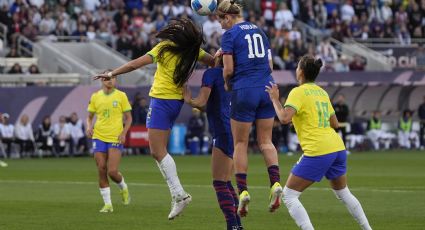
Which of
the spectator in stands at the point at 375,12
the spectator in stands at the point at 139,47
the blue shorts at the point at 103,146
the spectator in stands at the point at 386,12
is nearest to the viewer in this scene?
the blue shorts at the point at 103,146

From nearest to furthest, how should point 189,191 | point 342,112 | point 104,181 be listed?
point 104,181, point 189,191, point 342,112

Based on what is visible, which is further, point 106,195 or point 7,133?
point 7,133

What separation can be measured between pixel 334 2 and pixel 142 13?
1040cm

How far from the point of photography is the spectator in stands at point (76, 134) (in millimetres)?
41344

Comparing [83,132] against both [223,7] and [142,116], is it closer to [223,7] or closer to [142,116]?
[142,116]

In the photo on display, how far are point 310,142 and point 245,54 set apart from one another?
5.91ft

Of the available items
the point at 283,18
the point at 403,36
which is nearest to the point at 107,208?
the point at 283,18

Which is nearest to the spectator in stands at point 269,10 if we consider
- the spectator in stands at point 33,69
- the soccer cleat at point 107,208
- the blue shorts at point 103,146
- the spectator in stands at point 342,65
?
the spectator in stands at point 342,65

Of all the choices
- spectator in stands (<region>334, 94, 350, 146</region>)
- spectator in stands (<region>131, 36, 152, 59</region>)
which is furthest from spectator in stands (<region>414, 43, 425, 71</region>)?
spectator in stands (<region>131, 36, 152, 59</region>)

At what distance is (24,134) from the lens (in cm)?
4084

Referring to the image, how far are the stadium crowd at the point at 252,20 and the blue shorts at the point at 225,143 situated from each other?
29.2 metres

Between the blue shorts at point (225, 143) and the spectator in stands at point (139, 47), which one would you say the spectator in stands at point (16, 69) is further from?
the blue shorts at point (225, 143)

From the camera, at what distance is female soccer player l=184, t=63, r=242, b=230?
14.7 m

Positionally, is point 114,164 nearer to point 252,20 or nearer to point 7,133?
point 7,133
